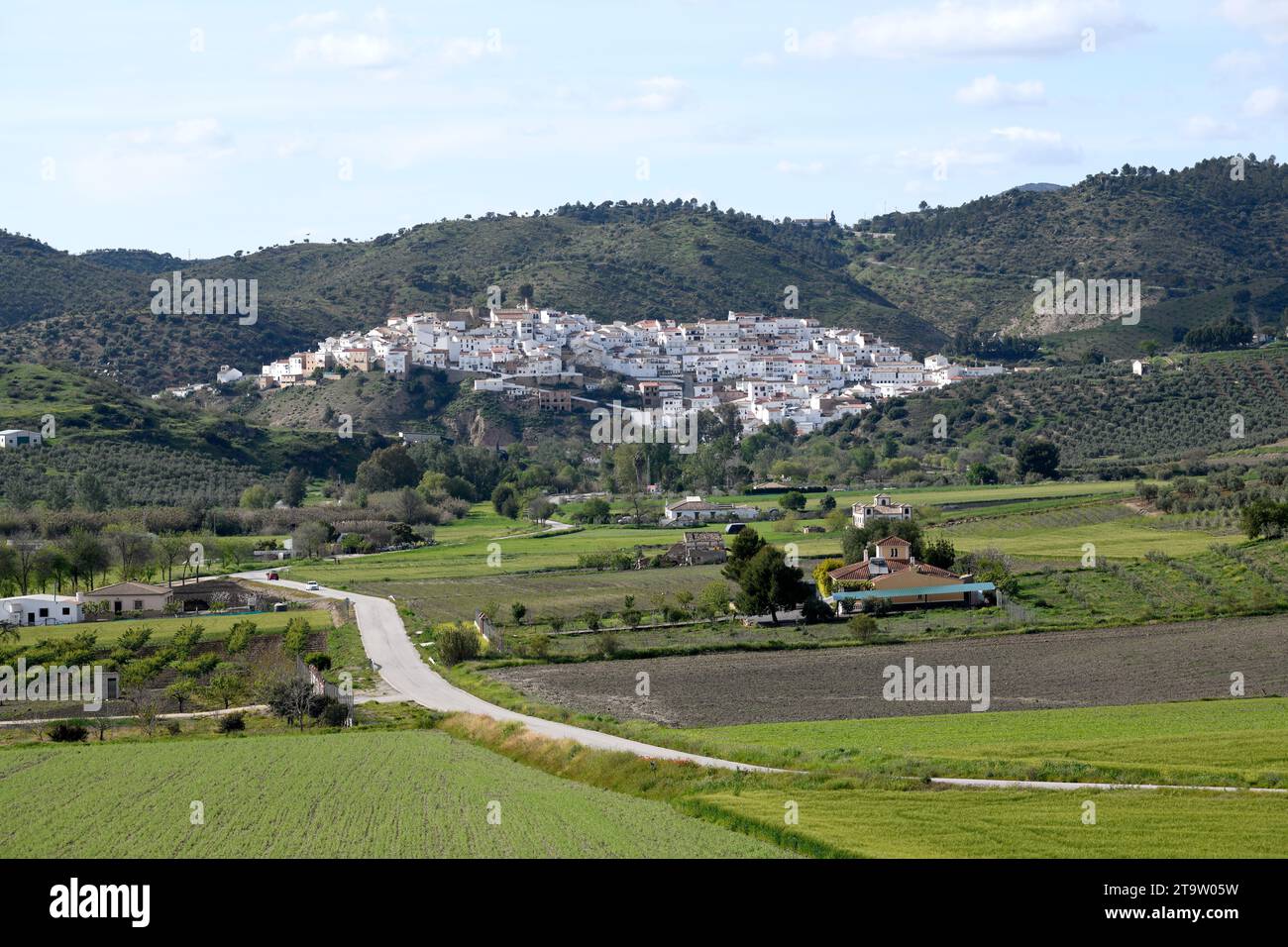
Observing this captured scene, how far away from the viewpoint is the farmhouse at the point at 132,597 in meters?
46.9

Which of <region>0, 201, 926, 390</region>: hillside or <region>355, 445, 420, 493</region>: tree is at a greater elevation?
<region>0, 201, 926, 390</region>: hillside

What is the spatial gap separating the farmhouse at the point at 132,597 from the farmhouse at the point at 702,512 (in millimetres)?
27543

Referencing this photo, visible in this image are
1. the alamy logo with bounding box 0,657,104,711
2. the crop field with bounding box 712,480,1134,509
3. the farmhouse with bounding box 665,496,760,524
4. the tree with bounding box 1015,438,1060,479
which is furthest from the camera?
the tree with bounding box 1015,438,1060,479

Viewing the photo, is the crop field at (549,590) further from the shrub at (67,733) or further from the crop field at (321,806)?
the crop field at (321,806)

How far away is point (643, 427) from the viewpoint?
329 feet

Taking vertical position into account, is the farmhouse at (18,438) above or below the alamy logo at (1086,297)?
below

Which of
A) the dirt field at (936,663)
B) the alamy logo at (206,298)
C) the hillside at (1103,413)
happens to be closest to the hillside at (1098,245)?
the hillside at (1103,413)

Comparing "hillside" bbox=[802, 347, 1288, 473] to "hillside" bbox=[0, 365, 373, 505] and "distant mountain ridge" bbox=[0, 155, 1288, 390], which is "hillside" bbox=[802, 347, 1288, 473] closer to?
"distant mountain ridge" bbox=[0, 155, 1288, 390]

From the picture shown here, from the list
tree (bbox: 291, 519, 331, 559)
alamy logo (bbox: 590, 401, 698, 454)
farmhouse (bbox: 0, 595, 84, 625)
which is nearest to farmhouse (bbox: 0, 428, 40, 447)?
tree (bbox: 291, 519, 331, 559)

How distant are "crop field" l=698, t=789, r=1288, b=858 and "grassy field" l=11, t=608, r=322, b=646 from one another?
25059 mm
